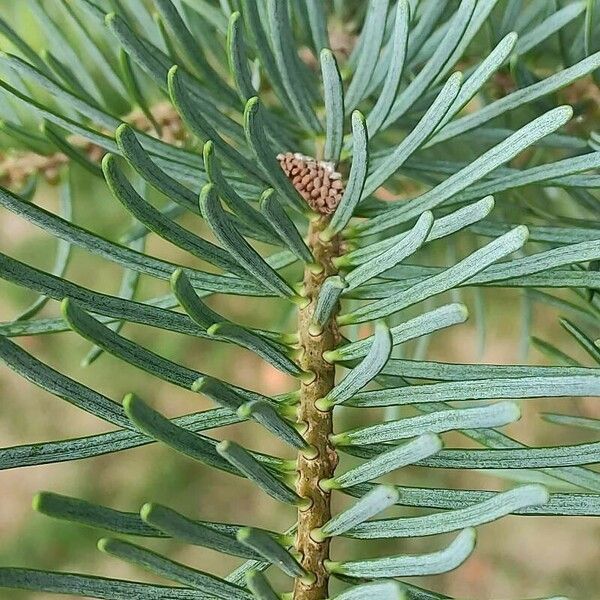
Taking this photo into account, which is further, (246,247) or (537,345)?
(537,345)

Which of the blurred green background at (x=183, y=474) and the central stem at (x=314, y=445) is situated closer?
the central stem at (x=314, y=445)

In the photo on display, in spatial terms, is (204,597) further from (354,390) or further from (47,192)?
(47,192)

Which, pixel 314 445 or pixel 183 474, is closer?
pixel 314 445

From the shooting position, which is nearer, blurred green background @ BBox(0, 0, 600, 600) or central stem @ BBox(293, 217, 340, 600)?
central stem @ BBox(293, 217, 340, 600)

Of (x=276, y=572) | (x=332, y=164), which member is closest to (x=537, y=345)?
(x=332, y=164)
